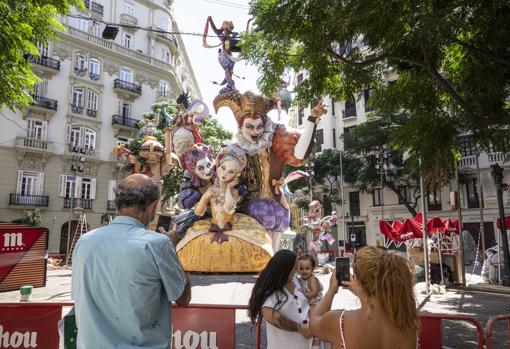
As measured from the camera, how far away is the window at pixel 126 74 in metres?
32.7

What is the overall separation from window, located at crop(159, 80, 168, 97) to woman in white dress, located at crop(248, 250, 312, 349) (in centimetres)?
3353

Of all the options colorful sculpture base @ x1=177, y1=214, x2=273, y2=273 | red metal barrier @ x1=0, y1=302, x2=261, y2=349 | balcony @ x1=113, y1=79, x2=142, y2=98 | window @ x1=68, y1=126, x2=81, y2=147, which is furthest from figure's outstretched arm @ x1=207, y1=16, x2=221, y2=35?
balcony @ x1=113, y1=79, x2=142, y2=98

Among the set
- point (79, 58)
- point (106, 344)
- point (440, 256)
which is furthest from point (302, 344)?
point (79, 58)

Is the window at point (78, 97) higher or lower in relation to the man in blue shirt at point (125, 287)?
higher

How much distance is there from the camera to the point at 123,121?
31703mm

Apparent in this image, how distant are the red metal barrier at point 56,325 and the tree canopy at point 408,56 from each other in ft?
13.5

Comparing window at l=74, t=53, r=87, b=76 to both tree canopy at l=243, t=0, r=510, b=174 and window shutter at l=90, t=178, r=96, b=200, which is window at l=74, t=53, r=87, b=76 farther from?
tree canopy at l=243, t=0, r=510, b=174

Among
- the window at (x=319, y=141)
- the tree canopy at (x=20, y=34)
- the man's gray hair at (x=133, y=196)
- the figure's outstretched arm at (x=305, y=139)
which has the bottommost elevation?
the man's gray hair at (x=133, y=196)

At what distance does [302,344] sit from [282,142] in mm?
9626

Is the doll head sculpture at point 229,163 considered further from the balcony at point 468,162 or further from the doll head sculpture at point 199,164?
the balcony at point 468,162

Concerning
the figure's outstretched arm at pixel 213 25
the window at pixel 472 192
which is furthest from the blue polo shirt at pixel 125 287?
the window at pixel 472 192

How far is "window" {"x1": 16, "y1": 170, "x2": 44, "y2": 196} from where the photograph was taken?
26703 mm

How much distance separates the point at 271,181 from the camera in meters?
12.6

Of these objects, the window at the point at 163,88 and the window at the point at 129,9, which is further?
the window at the point at 163,88
